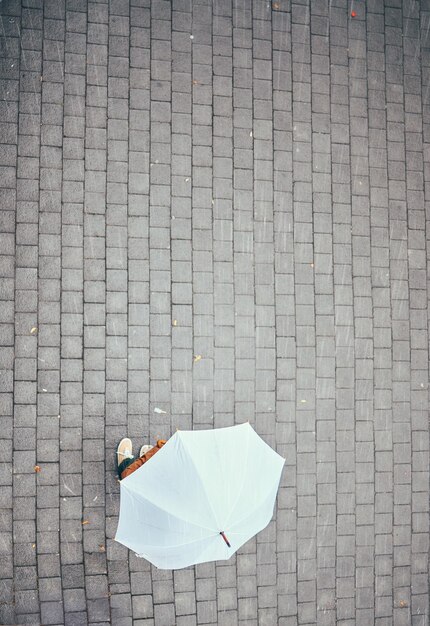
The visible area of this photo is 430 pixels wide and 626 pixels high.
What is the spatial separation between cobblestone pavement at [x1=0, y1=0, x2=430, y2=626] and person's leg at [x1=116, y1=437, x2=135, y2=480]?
142 mm

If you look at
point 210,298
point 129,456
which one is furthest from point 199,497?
point 210,298

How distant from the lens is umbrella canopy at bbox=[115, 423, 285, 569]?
5.17 m

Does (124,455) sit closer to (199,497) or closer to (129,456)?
(129,456)

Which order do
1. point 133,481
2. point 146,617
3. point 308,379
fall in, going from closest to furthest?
point 133,481
point 146,617
point 308,379

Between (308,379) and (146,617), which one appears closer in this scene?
(146,617)

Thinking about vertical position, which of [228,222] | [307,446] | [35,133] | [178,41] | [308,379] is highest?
[178,41]

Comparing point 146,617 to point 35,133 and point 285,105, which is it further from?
point 285,105

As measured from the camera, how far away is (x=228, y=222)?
6.91 meters

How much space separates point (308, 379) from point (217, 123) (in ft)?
10.0

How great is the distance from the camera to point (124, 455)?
6395 mm

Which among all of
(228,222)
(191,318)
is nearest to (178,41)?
(228,222)

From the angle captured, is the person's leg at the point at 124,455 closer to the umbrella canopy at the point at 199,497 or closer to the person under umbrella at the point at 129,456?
the person under umbrella at the point at 129,456

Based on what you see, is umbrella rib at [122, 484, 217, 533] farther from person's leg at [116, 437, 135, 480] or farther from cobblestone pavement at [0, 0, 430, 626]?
cobblestone pavement at [0, 0, 430, 626]

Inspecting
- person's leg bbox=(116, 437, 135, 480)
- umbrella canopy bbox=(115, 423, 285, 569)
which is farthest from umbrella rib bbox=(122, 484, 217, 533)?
person's leg bbox=(116, 437, 135, 480)
